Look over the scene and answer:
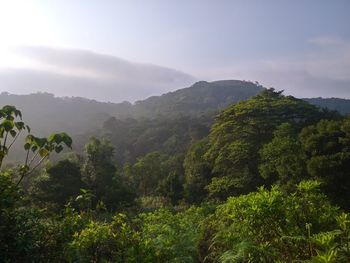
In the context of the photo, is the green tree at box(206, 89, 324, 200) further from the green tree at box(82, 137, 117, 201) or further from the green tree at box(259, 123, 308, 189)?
the green tree at box(82, 137, 117, 201)

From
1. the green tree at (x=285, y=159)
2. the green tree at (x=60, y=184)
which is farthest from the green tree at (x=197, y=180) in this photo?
the green tree at (x=60, y=184)

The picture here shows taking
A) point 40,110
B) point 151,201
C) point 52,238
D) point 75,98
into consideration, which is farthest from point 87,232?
point 75,98

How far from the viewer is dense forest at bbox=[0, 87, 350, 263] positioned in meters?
5.45

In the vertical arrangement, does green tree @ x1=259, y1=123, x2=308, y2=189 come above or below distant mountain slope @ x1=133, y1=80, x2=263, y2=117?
below

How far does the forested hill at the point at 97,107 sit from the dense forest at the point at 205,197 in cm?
8351

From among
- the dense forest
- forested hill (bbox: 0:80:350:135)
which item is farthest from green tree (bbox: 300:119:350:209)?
forested hill (bbox: 0:80:350:135)

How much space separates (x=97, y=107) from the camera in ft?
551

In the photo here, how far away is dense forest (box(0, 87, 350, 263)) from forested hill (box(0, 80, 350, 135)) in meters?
83.5

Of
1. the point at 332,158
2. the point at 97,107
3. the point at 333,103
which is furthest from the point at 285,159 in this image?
the point at 97,107

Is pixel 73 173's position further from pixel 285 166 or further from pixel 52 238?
pixel 52 238

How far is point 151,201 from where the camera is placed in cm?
2708

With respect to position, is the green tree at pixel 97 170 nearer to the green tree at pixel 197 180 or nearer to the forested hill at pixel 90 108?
the green tree at pixel 197 180

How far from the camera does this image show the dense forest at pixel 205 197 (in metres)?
5.45

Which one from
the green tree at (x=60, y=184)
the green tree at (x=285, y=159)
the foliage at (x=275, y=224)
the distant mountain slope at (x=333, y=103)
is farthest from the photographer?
the distant mountain slope at (x=333, y=103)
